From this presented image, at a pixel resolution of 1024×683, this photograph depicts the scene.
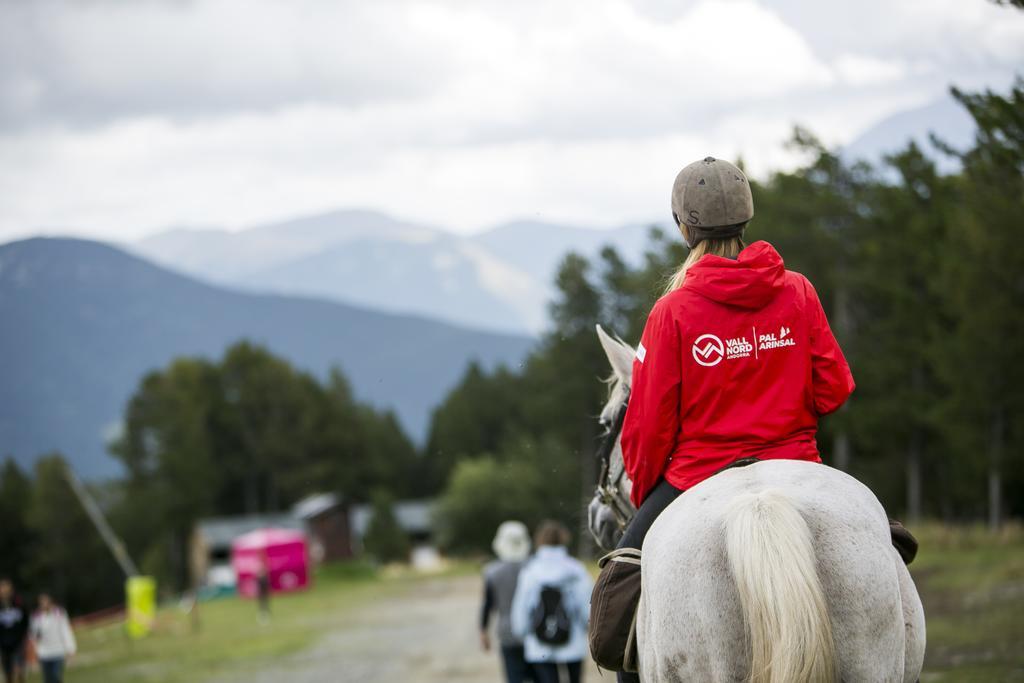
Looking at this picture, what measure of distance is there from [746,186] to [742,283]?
62cm

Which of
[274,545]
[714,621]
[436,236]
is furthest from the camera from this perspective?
[436,236]

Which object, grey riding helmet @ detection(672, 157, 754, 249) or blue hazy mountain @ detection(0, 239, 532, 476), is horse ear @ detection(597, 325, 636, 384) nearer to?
grey riding helmet @ detection(672, 157, 754, 249)

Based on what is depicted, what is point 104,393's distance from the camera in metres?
114

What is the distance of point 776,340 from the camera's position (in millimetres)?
3951

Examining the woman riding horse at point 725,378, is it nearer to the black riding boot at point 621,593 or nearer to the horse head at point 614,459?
the black riding boot at point 621,593

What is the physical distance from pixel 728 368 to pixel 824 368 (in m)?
0.42

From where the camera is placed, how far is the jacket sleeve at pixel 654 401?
393cm

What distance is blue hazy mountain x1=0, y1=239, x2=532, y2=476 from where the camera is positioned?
15.7 metres

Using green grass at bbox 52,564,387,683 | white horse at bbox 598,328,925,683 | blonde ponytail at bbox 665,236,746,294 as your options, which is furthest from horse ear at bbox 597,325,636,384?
green grass at bbox 52,564,387,683

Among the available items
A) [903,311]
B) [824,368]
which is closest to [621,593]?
[824,368]

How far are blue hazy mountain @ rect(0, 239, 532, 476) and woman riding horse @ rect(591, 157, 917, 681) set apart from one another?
3.04 metres

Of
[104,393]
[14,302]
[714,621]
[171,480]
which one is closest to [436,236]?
[104,393]

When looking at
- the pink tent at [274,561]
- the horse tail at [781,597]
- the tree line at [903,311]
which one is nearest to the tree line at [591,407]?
the tree line at [903,311]

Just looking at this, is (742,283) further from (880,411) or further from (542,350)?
(542,350)
